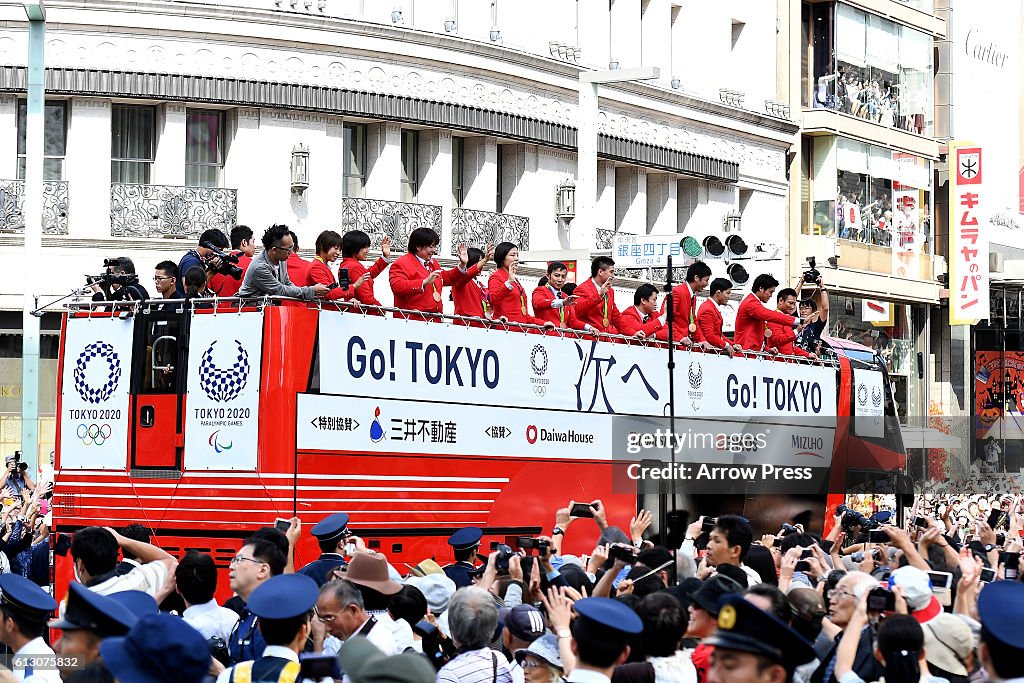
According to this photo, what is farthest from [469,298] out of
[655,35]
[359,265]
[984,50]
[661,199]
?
[984,50]

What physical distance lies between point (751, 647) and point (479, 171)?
27.5 m

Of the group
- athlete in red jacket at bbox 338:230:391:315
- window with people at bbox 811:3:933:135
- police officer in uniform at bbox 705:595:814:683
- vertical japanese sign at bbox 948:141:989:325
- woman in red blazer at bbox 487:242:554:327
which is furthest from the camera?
vertical japanese sign at bbox 948:141:989:325

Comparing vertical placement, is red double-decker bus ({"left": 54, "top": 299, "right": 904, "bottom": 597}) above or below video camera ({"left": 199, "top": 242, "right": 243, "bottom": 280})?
below

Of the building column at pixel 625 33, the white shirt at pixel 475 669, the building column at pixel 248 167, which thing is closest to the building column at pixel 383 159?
the building column at pixel 248 167

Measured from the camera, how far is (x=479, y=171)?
3250 cm

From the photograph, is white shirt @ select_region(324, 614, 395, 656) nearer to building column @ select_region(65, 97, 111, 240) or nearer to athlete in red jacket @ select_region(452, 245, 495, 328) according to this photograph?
athlete in red jacket @ select_region(452, 245, 495, 328)

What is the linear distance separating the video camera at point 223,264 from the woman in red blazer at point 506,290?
10.7 ft

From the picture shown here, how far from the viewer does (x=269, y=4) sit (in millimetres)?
29188

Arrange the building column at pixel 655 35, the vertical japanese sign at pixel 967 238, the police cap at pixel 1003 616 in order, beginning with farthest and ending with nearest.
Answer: the vertical japanese sign at pixel 967 238 → the building column at pixel 655 35 → the police cap at pixel 1003 616

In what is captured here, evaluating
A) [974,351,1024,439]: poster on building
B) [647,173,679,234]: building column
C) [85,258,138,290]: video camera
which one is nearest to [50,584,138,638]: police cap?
[85,258,138,290]: video camera

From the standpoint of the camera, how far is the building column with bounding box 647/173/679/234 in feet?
122

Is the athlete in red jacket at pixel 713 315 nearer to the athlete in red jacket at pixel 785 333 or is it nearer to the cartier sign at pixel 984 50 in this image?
the athlete in red jacket at pixel 785 333

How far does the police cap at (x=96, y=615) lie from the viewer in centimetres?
565

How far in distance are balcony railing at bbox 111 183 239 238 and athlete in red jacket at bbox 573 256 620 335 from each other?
34.2ft
